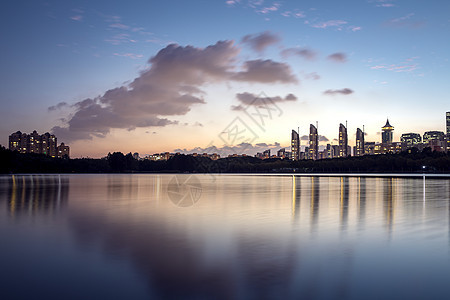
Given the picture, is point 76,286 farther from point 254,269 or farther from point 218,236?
point 218,236

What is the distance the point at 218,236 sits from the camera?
52.6 ft

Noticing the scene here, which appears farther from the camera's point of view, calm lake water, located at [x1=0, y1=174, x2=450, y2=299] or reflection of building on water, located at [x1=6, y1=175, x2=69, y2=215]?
reflection of building on water, located at [x1=6, y1=175, x2=69, y2=215]

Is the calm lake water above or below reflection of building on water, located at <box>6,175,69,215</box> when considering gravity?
above

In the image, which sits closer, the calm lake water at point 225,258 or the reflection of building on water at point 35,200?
the calm lake water at point 225,258

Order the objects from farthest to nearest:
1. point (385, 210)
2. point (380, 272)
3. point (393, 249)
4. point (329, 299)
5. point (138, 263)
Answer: point (385, 210)
point (393, 249)
point (138, 263)
point (380, 272)
point (329, 299)

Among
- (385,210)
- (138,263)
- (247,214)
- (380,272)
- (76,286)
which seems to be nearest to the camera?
(76,286)

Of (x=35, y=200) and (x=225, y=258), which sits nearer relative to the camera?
(x=225, y=258)

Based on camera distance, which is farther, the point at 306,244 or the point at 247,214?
the point at 247,214

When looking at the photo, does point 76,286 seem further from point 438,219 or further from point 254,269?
point 438,219

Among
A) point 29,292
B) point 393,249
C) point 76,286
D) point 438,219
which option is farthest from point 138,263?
point 438,219

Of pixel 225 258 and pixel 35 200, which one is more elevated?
pixel 225 258

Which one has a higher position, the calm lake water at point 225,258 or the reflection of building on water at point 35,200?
the calm lake water at point 225,258

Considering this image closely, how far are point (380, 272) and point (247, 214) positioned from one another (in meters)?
13.7

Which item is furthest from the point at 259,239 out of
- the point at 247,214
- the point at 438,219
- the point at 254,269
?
the point at 438,219
